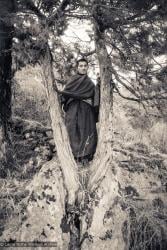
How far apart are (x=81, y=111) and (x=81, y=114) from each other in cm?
5

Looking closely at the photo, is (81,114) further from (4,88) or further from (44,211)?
(4,88)

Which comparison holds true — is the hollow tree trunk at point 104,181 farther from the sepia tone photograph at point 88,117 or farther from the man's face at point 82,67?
the man's face at point 82,67

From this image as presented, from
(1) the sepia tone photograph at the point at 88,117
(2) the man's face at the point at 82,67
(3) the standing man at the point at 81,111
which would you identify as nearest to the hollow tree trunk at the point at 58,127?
(1) the sepia tone photograph at the point at 88,117

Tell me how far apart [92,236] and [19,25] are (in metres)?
2.85

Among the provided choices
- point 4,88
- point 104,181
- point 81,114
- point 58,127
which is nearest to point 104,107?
point 58,127

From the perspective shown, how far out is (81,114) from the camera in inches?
261

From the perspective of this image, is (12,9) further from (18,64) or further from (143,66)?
(143,66)

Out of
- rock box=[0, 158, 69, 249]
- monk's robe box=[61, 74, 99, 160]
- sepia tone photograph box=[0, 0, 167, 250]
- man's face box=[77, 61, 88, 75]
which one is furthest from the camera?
monk's robe box=[61, 74, 99, 160]

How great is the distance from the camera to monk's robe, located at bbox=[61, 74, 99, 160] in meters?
6.12

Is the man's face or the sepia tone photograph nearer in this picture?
the sepia tone photograph

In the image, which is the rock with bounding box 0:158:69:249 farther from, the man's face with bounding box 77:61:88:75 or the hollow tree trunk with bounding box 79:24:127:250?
the man's face with bounding box 77:61:88:75

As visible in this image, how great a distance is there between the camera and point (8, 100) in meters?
8.09

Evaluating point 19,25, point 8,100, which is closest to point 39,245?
point 19,25

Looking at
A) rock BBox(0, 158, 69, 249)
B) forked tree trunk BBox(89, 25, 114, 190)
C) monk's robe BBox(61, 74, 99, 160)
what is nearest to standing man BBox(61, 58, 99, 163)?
monk's robe BBox(61, 74, 99, 160)
